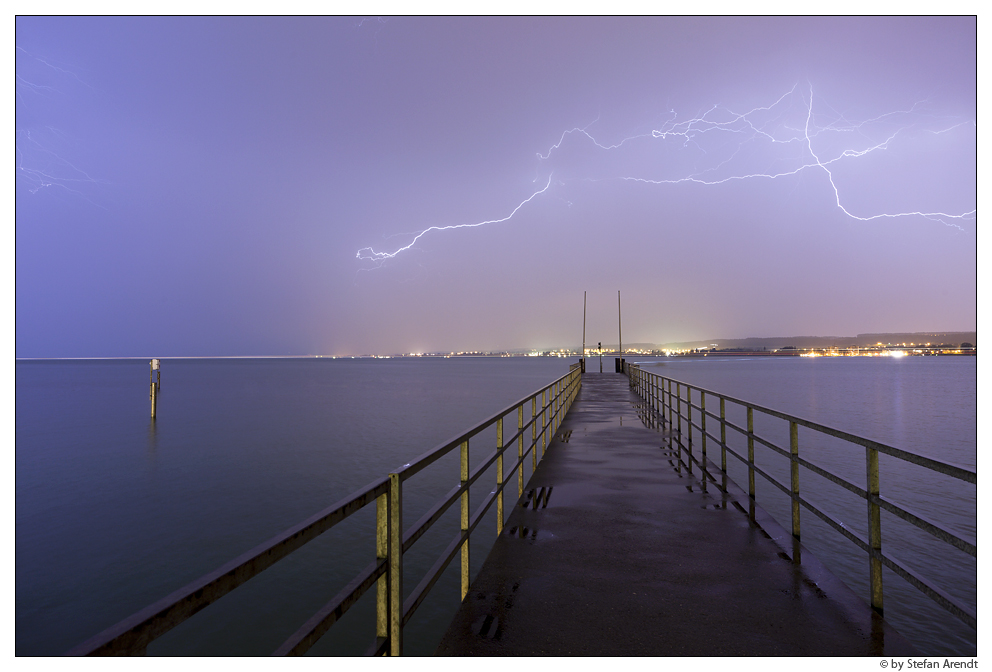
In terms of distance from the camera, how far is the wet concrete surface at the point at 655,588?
10.4 ft

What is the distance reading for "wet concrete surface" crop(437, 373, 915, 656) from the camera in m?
3.16

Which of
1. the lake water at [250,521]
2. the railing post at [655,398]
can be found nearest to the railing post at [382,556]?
the lake water at [250,521]

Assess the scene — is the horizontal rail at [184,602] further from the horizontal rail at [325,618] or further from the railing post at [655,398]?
the railing post at [655,398]

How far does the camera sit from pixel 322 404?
42.5m

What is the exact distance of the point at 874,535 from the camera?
11.6 ft

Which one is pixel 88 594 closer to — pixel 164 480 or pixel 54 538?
pixel 54 538

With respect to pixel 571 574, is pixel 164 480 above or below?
below

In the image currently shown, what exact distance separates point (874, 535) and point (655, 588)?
57.7 inches

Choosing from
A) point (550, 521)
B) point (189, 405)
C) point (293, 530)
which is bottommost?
point (189, 405)

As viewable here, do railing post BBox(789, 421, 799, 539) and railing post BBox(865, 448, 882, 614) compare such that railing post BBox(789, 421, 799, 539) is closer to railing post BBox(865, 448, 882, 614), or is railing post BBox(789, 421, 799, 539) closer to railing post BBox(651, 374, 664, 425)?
railing post BBox(865, 448, 882, 614)

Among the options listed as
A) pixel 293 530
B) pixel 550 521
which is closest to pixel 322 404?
pixel 550 521

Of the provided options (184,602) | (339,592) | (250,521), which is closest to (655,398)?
(250,521)

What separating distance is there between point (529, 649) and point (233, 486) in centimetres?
1580

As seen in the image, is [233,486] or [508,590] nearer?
[508,590]
